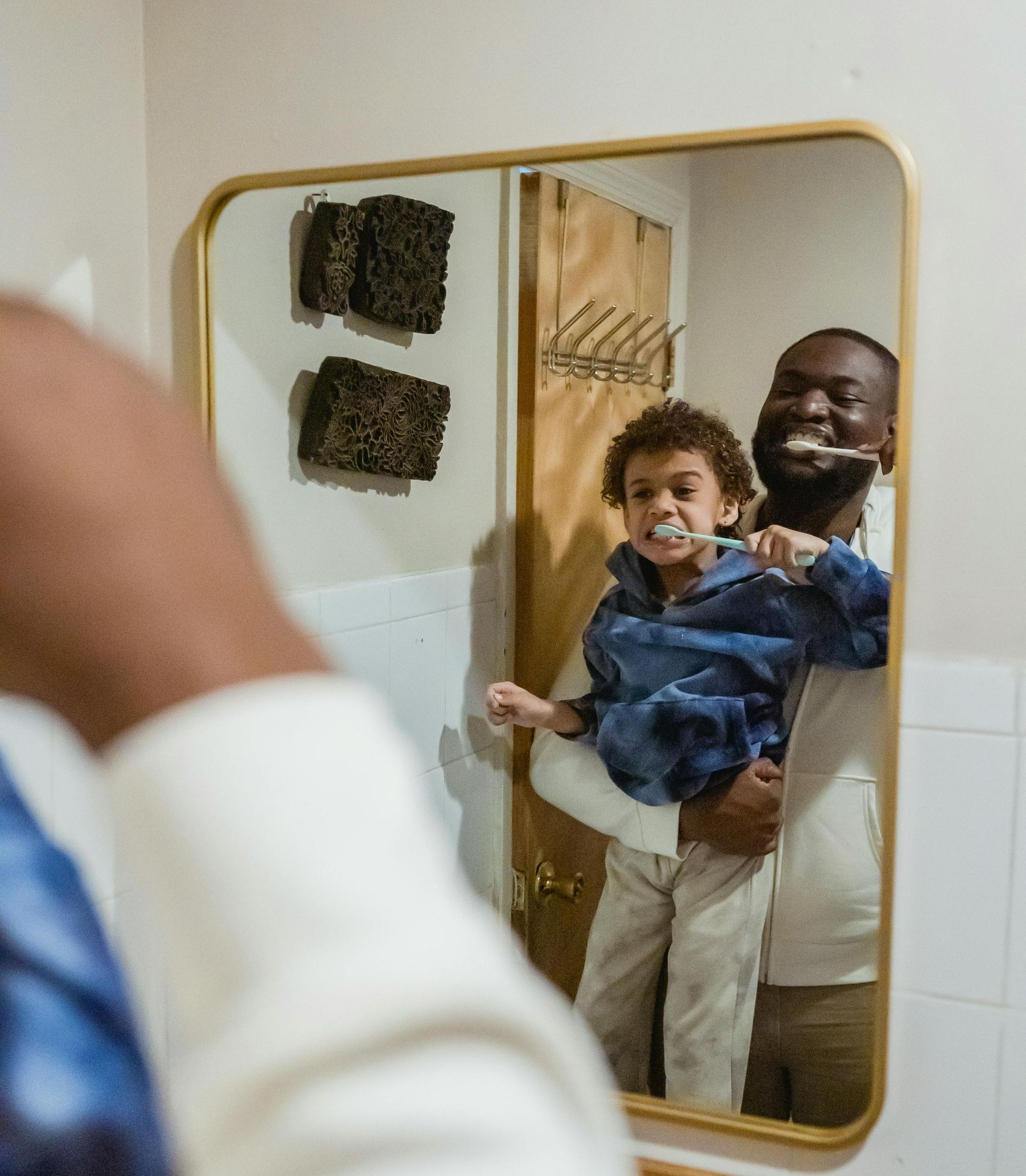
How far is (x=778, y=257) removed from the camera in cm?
88

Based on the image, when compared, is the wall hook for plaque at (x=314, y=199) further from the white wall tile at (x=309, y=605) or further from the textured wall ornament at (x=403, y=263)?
the white wall tile at (x=309, y=605)

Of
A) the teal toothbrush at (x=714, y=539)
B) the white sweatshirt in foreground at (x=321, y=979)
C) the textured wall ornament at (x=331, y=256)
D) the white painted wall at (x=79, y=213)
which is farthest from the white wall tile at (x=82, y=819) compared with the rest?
the white sweatshirt in foreground at (x=321, y=979)

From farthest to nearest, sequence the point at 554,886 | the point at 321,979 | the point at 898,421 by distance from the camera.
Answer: the point at 554,886 → the point at 898,421 → the point at 321,979

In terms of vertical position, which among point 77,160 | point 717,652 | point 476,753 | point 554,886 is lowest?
point 554,886

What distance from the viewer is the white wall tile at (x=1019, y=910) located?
2.86 feet

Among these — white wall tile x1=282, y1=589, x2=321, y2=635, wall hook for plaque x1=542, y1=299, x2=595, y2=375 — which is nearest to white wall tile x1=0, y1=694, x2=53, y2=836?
white wall tile x1=282, y1=589, x2=321, y2=635

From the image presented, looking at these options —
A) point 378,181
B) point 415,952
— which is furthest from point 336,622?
point 415,952

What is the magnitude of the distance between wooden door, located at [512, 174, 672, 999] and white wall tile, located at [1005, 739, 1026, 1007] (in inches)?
13.6

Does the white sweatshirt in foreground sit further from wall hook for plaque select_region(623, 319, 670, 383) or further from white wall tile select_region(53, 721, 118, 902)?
white wall tile select_region(53, 721, 118, 902)

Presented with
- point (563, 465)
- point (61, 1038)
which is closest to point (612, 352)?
point (563, 465)

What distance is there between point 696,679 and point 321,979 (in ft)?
2.63

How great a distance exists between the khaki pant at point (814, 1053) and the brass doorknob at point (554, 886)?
0.18m

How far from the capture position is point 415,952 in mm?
138

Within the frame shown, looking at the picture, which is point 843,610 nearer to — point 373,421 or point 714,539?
point 714,539
